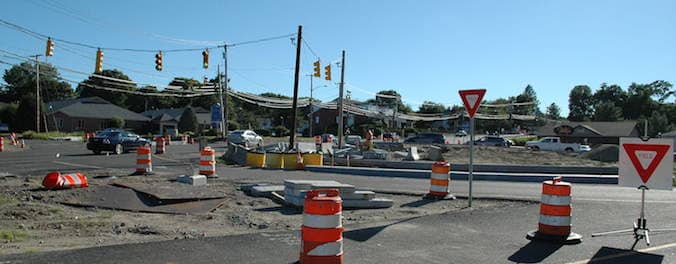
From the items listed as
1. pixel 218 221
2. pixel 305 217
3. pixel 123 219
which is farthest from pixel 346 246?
pixel 123 219

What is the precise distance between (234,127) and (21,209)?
75.9m

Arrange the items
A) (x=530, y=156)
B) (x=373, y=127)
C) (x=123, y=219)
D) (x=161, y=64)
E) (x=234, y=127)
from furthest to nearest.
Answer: (x=373, y=127), (x=234, y=127), (x=530, y=156), (x=161, y=64), (x=123, y=219)

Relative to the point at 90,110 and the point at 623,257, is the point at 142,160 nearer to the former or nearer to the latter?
the point at 623,257

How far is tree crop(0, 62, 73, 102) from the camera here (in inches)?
4010

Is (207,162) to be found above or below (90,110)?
below

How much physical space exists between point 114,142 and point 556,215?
28.1 metres

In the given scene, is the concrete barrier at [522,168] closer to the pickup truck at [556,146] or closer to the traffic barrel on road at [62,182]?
the traffic barrel on road at [62,182]

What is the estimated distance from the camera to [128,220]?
9.66 meters

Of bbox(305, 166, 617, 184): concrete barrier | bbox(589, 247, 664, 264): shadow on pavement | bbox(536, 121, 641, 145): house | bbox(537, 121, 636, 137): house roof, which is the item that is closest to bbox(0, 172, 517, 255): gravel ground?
bbox(589, 247, 664, 264): shadow on pavement

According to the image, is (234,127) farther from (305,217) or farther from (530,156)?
(305,217)

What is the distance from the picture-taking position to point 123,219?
383 inches

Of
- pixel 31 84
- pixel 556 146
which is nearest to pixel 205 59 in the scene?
pixel 556 146

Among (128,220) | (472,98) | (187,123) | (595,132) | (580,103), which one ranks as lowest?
(128,220)

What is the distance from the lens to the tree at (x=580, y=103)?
541ft
